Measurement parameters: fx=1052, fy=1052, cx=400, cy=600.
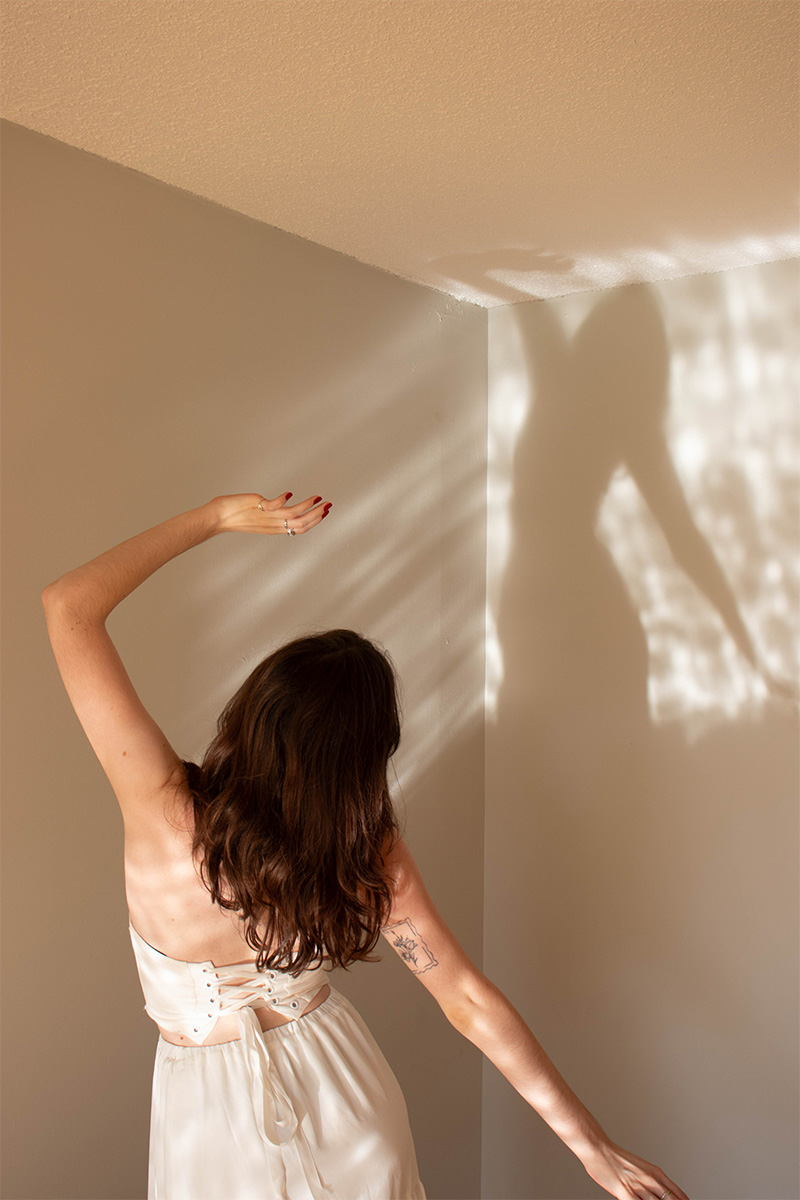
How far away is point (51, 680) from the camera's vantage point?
1978 mm

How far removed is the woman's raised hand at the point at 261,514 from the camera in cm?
145

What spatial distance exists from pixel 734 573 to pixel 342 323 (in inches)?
47.3

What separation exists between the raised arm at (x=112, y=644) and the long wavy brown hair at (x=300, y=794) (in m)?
0.08

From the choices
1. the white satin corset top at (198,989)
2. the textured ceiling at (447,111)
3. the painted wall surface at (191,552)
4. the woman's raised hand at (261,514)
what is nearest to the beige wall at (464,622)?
the painted wall surface at (191,552)

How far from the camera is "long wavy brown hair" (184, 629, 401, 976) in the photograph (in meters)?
1.41

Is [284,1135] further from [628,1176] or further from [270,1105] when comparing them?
[628,1176]

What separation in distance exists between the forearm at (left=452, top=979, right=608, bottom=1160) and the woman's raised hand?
0.72 meters

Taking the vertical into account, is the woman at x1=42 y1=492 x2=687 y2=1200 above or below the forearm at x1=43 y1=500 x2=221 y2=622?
below

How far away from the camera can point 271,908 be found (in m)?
1.44

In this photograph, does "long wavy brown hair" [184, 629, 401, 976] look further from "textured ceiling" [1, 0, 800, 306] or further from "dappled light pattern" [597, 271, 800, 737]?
"dappled light pattern" [597, 271, 800, 737]

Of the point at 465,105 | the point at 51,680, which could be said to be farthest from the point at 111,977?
the point at 465,105

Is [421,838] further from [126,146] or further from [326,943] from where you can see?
[126,146]

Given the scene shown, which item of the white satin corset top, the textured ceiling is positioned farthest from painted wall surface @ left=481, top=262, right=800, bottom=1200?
the white satin corset top

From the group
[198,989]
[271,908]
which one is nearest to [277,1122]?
[198,989]
